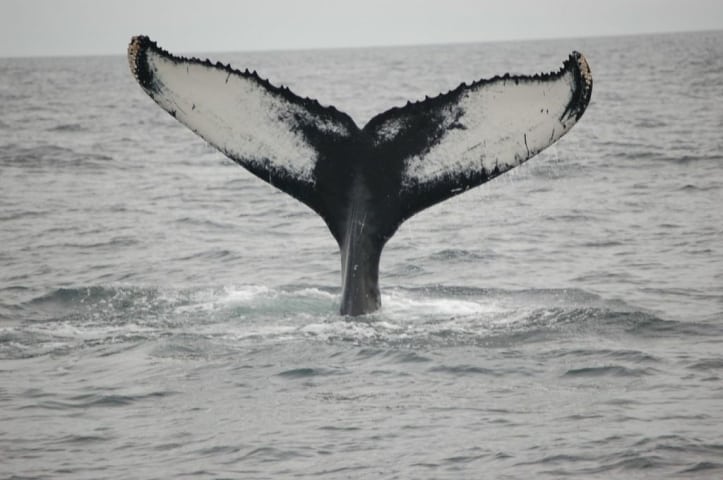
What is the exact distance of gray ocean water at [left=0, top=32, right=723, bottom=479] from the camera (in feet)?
22.0

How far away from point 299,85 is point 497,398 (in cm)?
5857

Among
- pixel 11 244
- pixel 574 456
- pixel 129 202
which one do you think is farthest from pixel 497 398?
pixel 129 202

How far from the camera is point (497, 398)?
7.51 m

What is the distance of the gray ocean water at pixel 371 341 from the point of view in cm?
670

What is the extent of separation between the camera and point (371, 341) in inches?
338

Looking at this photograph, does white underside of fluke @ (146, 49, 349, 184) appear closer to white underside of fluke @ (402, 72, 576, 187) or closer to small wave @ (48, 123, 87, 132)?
white underside of fluke @ (402, 72, 576, 187)

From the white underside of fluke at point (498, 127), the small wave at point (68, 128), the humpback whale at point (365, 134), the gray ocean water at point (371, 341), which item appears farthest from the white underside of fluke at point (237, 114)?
the small wave at point (68, 128)

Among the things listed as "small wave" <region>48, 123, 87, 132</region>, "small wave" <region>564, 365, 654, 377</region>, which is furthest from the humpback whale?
"small wave" <region>48, 123, 87, 132</region>

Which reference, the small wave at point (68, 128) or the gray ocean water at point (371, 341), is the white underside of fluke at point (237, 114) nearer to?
the gray ocean water at point (371, 341)

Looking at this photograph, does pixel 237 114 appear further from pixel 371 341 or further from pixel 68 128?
pixel 68 128

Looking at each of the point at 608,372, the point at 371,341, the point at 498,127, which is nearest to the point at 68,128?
the point at 371,341

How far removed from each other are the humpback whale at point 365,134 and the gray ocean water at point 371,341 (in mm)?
1091

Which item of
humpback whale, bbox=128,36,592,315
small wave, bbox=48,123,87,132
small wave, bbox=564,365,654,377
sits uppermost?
small wave, bbox=48,123,87,132

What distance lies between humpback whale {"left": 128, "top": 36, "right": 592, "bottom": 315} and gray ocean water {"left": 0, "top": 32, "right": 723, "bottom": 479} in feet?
3.58
